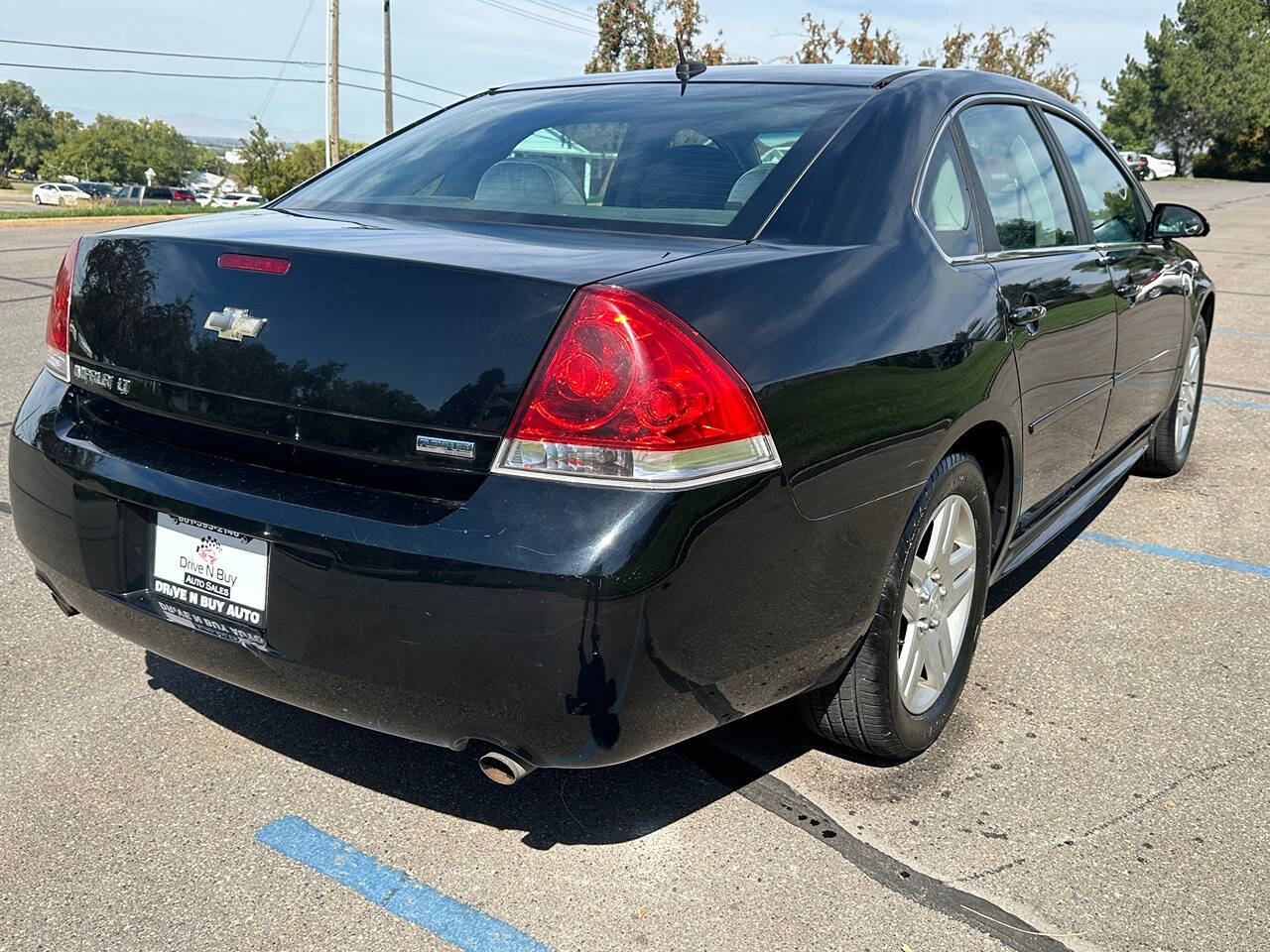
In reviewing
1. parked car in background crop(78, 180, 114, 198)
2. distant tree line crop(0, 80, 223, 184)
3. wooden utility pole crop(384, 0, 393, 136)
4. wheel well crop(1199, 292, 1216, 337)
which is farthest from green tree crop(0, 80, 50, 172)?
wheel well crop(1199, 292, 1216, 337)

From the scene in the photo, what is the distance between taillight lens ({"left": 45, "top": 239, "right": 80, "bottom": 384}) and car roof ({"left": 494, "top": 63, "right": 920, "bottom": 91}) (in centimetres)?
151

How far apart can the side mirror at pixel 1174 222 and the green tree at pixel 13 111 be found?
150655 millimetres

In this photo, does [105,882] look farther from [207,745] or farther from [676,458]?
[676,458]

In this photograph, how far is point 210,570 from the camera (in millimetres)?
2291

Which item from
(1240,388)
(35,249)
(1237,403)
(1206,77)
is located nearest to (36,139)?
(1206,77)

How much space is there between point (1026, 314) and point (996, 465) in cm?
39

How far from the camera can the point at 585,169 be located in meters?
2.96

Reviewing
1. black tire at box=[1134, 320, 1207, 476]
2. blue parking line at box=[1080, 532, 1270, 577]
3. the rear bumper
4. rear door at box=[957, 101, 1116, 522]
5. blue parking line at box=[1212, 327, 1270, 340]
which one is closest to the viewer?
the rear bumper

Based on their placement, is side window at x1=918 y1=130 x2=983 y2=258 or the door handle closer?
side window at x1=918 y1=130 x2=983 y2=258

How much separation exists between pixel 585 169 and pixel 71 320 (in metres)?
1.23

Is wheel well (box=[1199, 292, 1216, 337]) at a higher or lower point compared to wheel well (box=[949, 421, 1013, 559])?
higher

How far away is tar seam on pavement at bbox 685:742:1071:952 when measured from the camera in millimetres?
2275

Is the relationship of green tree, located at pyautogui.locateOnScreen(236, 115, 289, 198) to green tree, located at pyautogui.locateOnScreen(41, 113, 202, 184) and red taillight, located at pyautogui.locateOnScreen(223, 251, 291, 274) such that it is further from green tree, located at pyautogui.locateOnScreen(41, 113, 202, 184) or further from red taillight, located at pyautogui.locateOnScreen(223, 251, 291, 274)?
red taillight, located at pyautogui.locateOnScreen(223, 251, 291, 274)

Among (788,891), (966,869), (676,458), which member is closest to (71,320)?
(676,458)
